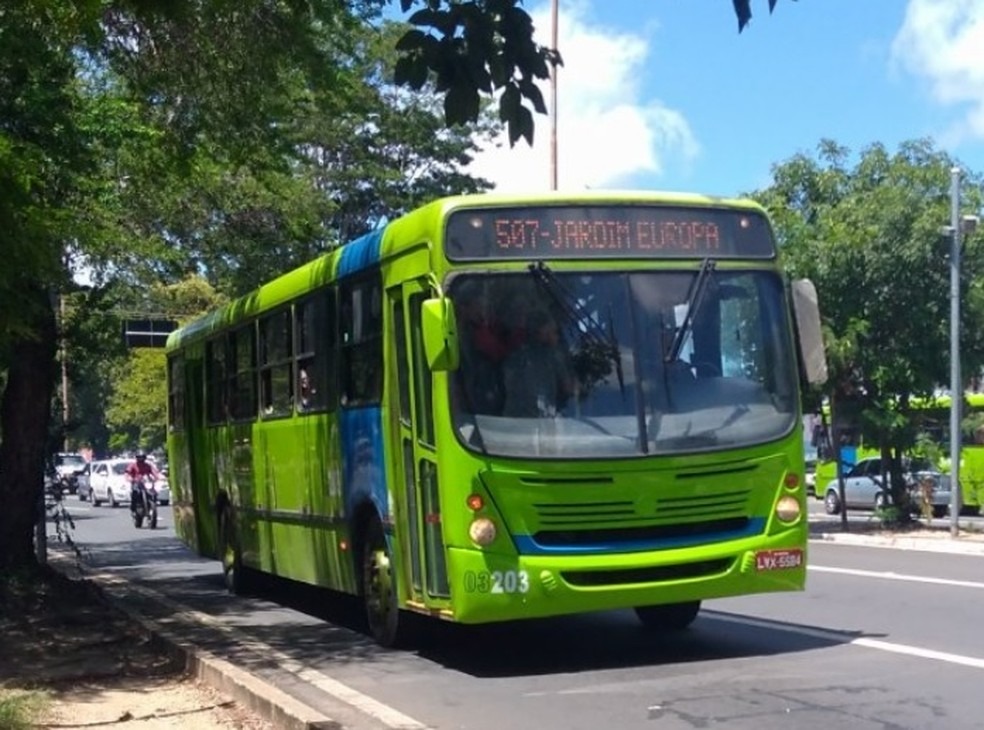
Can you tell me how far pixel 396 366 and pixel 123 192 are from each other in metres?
6.46

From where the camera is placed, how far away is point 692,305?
10.4 metres

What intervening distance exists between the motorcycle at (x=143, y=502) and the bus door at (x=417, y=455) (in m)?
23.6

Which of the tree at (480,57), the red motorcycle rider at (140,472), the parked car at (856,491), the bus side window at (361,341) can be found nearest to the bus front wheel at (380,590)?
the bus side window at (361,341)

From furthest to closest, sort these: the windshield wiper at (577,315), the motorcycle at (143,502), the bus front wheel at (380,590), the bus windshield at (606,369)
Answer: the motorcycle at (143,502)
the bus front wheel at (380,590)
the windshield wiper at (577,315)
the bus windshield at (606,369)

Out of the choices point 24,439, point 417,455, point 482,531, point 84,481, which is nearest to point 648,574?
point 482,531

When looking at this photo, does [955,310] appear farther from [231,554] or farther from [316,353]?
[316,353]

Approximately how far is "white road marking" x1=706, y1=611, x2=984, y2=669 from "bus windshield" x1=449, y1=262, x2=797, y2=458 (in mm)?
1956

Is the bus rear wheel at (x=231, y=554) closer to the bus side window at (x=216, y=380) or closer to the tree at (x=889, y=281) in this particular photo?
the bus side window at (x=216, y=380)

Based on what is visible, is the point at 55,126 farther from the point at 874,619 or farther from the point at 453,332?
the point at 874,619

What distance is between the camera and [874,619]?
13039 mm

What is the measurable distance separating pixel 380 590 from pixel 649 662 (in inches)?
85.6

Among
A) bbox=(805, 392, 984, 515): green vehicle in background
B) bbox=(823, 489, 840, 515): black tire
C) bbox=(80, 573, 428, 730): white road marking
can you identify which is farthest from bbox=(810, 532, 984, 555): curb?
bbox=(80, 573, 428, 730): white road marking

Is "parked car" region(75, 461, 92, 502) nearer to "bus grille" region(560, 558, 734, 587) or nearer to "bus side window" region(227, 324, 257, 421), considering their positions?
"bus side window" region(227, 324, 257, 421)

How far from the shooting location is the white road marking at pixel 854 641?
10.6m
